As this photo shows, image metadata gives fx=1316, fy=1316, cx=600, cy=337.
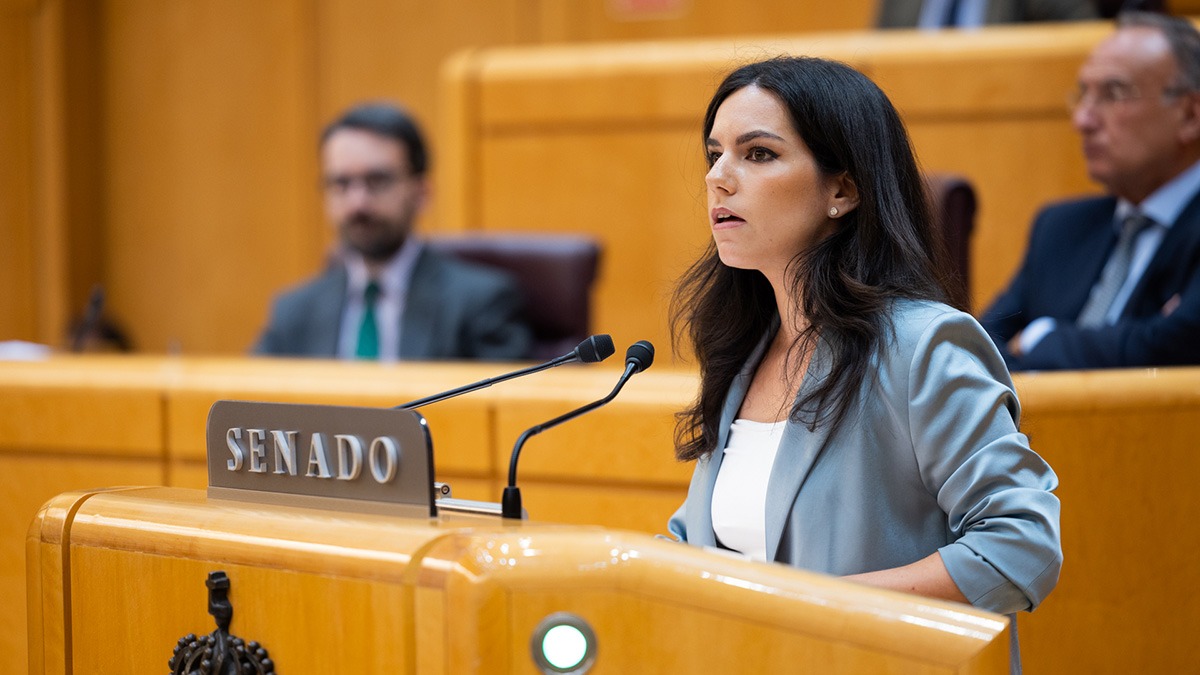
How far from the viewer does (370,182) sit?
3.64m

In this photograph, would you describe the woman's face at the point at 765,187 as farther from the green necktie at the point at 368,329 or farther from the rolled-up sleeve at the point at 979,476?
the green necktie at the point at 368,329

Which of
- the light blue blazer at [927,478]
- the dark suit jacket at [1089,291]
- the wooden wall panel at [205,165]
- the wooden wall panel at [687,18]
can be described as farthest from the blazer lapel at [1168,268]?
the wooden wall panel at [205,165]

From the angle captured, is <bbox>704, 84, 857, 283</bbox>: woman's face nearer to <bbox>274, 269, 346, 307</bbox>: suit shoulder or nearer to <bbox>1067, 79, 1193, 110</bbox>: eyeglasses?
<bbox>1067, 79, 1193, 110</bbox>: eyeglasses

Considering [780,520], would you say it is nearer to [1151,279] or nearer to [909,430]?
[909,430]

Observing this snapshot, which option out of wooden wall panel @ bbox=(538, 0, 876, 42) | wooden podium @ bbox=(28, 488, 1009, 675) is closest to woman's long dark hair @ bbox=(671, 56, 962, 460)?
wooden podium @ bbox=(28, 488, 1009, 675)

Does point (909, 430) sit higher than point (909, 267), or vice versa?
point (909, 267)

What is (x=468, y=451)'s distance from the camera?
230 cm

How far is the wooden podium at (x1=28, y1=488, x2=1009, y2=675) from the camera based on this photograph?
0.99 meters

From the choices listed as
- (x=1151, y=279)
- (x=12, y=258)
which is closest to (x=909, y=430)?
(x=1151, y=279)

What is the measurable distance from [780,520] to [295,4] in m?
4.88

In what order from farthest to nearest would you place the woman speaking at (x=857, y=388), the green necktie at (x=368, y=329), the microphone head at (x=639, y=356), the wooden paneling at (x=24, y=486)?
1. the green necktie at (x=368, y=329)
2. the wooden paneling at (x=24, y=486)
3. the microphone head at (x=639, y=356)
4. the woman speaking at (x=857, y=388)

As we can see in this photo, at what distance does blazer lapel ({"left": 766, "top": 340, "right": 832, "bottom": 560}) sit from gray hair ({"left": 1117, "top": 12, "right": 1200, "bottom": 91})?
1700 millimetres

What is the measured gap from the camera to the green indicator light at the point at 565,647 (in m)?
1.03

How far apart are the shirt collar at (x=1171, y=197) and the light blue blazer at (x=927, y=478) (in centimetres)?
149
